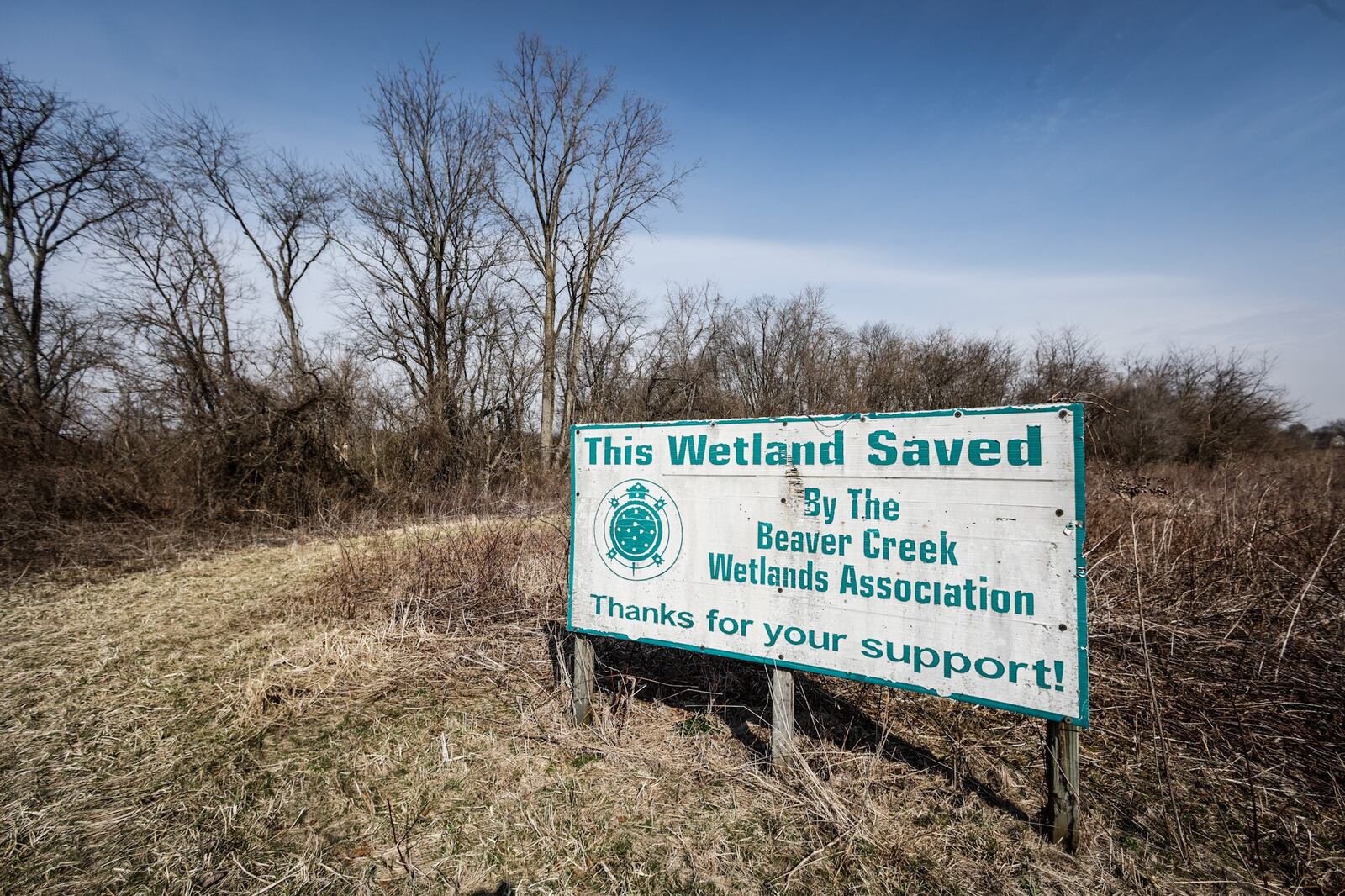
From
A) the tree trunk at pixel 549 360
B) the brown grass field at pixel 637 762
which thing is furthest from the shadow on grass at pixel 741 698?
the tree trunk at pixel 549 360

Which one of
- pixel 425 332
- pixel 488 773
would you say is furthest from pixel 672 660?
pixel 425 332

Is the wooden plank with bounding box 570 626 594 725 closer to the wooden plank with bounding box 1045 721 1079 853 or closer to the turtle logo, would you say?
the turtle logo

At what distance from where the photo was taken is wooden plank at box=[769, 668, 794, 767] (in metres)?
2.76

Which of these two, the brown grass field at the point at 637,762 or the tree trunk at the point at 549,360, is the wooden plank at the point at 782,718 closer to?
the brown grass field at the point at 637,762

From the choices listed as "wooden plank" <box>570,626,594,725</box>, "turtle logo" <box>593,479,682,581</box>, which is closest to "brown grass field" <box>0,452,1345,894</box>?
"wooden plank" <box>570,626,594,725</box>

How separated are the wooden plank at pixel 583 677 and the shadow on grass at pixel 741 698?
242mm

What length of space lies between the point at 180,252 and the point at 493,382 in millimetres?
8858

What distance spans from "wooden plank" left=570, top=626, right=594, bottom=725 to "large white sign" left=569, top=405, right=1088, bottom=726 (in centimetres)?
17

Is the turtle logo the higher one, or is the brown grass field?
the turtle logo

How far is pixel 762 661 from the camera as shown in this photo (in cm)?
271

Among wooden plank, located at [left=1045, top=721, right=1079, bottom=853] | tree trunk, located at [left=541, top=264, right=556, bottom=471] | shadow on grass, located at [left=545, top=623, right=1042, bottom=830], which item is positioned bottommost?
shadow on grass, located at [left=545, top=623, right=1042, bottom=830]

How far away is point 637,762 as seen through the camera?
297 centimetres

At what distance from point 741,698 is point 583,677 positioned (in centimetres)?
111

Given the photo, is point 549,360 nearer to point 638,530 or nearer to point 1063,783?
point 638,530
